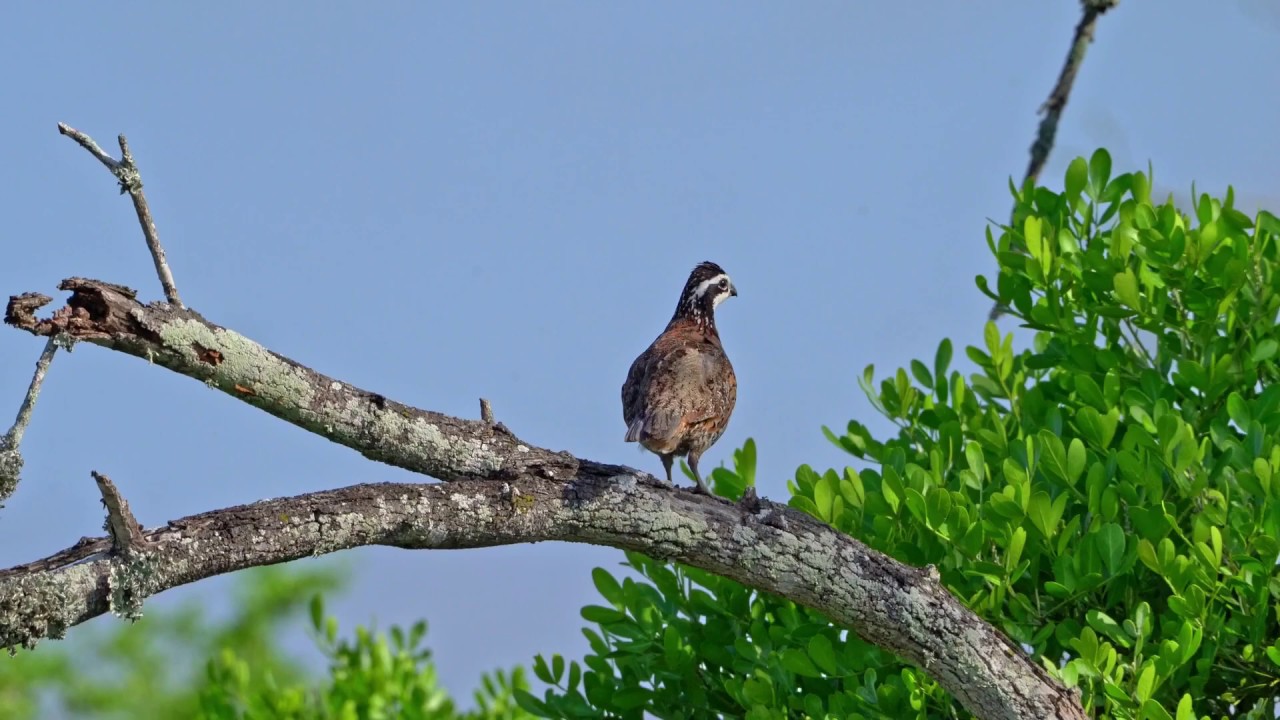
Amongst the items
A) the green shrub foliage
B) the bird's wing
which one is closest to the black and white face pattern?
the bird's wing

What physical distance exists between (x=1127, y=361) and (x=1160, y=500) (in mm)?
919

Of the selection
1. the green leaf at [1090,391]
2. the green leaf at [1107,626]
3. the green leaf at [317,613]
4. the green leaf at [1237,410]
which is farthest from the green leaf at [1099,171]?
the green leaf at [317,613]

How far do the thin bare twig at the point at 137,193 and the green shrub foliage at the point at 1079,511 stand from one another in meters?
2.49

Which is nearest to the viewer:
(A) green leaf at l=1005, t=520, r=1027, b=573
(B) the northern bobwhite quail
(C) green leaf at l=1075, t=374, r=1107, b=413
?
(A) green leaf at l=1005, t=520, r=1027, b=573

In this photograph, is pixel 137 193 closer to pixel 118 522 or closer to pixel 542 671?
pixel 118 522

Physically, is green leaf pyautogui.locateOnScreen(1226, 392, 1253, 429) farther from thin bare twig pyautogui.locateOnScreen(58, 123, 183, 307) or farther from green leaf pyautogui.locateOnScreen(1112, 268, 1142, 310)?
thin bare twig pyautogui.locateOnScreen(58, 123, 183, 307)

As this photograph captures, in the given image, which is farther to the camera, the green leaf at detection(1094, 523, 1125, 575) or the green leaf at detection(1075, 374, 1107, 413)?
the green leaf at detection(1075, 374, 1107, 413)

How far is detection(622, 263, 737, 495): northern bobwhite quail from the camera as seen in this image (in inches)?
245

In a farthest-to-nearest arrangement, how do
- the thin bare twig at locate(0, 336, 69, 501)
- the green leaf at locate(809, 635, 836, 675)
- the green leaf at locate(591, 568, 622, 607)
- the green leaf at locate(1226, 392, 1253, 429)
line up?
the green leaf at locate(591, 568, 622, 607) < the green leaf at locate(1226, 392, 1253, 429) < the green leaf at locate(809, 635, 836, 675) < the thin bare twig at locate(0, 336, 69, 501)

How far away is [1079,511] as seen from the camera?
559 centimetres

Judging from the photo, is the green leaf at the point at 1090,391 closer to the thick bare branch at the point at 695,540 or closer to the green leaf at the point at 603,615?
the thick bare branch at the point at 695,540

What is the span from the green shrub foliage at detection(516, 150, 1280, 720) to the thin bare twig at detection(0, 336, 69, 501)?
2.70m

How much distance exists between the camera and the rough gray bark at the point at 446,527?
3.86 meters

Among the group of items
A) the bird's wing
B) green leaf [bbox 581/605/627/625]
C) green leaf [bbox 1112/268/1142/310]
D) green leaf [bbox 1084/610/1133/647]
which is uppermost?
the bird's wing
